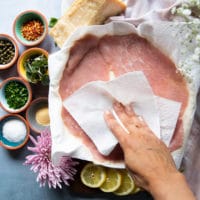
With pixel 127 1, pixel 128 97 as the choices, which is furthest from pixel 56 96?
pixel 127 1

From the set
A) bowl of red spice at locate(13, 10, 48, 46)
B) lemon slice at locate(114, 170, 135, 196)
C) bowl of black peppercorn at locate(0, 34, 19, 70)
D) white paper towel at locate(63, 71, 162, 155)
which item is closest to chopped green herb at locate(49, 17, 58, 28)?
bowl of red spice at locate(13, 10, 48, 46)

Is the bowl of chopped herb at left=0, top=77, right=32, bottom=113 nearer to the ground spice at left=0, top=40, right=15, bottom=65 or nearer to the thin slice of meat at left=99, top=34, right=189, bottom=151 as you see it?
the ground spice at left=0, top=40, right=15, bottom=65

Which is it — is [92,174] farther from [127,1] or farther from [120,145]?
[127,1]

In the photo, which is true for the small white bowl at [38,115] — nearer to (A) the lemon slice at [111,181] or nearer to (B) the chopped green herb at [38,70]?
(B) the chopped green herb at [38,70]

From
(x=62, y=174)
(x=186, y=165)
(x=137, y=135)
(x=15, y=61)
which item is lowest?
(x=186, y=165)

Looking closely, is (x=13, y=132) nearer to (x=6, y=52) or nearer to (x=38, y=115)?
(x=38, y=115)
